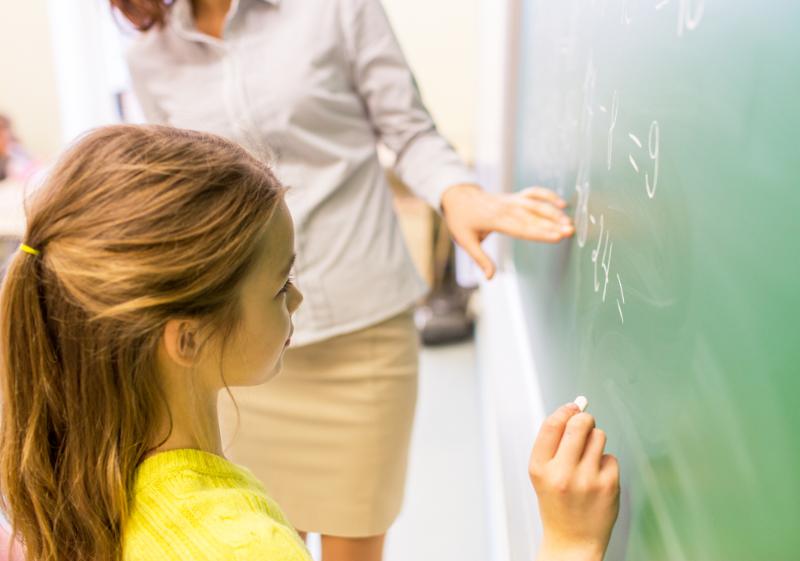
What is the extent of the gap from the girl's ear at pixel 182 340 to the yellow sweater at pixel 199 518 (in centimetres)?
9

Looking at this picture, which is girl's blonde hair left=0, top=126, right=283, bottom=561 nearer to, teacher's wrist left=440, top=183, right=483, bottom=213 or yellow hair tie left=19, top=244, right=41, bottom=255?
yellow hair tie left=19, top=244, right=41, bottom=255

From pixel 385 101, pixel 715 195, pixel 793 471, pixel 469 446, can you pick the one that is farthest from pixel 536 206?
pixel 469 446

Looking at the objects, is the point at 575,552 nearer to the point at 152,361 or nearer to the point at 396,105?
the point at 152,361

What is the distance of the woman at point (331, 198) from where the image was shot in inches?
44.8

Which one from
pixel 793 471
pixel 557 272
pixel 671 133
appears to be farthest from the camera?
pixel 557 272

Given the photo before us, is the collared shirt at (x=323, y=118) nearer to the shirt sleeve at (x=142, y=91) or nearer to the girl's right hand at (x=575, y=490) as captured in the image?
the shirt sleeve at (x=142, y=91)

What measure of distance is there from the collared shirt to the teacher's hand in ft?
0.17

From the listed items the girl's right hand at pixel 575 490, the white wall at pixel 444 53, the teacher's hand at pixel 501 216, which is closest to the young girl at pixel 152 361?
the girl's right hand at pixel 575 490

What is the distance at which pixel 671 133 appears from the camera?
1.89 ft

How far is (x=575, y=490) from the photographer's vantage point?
653mm

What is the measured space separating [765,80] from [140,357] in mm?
528

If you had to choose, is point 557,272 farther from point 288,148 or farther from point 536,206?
point 288,148

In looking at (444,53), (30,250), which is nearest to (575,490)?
(30,250)

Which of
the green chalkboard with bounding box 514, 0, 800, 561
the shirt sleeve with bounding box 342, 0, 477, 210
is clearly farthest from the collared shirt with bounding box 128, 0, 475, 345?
the green chalkboard with bounding box 514, 0, 800, 561
